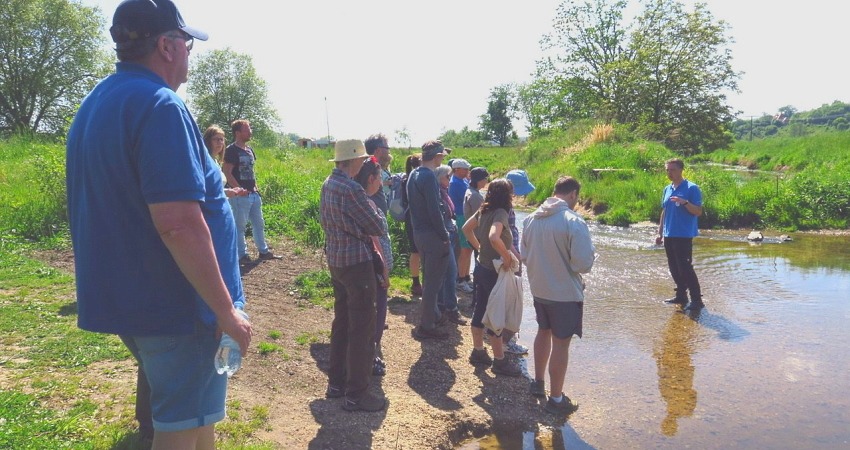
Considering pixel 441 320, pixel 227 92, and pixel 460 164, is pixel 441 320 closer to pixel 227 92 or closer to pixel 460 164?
pixel 460 164

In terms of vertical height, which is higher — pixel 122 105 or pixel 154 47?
pixel 154 47

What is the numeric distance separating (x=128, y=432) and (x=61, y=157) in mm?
8703

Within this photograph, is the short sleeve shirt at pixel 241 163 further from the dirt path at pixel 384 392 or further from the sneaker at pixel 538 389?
the sneaker at pixel 538 389

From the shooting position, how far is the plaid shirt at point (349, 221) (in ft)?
14.5

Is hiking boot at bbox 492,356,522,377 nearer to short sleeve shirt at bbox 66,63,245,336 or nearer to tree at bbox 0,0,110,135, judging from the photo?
short sleeve shirt at bbox 66,63,245,336

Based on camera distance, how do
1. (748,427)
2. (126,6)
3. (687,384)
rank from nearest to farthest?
(126,6)
(748,427)
(687,384)

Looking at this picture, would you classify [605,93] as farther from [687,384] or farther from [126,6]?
[126,6]

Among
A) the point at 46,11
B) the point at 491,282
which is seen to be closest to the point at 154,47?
the point at 491,282

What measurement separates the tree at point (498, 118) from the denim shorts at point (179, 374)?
86.5m

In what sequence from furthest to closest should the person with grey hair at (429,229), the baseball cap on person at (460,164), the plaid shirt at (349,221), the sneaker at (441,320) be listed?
the baseball cap on person at (460,164) → the sneaker at (441,320) → the person with grey hair at (429,229) → the plaid shirt at (349,221)

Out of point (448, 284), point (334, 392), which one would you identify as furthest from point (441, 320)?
point (334, 392)

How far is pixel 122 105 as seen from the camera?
2.04m

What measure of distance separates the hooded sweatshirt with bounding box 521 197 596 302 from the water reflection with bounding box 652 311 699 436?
4.25 ft

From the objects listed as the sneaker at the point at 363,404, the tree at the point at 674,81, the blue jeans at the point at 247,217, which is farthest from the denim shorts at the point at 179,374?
the tree at the point at 674,81
